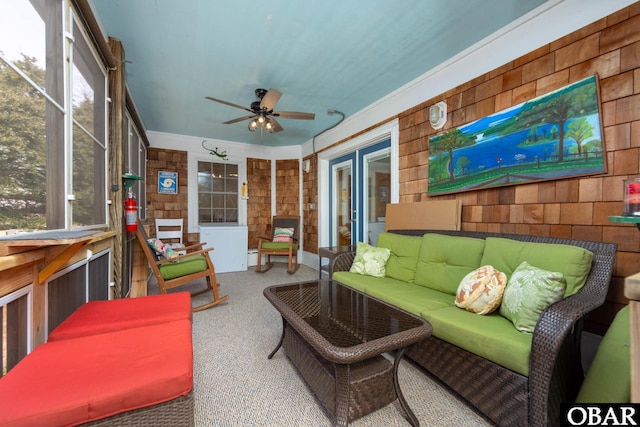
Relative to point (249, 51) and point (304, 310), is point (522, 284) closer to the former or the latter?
point (304, 310)

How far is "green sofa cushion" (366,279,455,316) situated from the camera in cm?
175

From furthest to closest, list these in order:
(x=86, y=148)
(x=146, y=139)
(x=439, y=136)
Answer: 1. (x=146, y=139)
2. (x=439, y=136)
3. (x=86, y=148)

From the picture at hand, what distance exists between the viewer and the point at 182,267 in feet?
9.63

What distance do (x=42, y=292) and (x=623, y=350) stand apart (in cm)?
262

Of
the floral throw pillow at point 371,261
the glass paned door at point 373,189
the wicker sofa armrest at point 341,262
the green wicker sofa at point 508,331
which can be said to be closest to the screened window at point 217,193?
the glass paned door at point 373,189

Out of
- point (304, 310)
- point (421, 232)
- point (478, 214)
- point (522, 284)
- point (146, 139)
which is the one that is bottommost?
point (304, 310)

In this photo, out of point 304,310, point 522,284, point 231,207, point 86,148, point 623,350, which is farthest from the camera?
point 231,207

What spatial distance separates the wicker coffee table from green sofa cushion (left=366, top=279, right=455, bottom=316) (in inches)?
7.1

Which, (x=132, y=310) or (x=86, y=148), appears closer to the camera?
(x=132, y=310)

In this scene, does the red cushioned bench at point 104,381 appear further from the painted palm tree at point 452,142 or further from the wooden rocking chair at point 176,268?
the painted palm tree at point 452,142

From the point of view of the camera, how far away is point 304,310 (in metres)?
1.63

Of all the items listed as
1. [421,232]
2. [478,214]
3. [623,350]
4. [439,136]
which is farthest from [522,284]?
[439,136]

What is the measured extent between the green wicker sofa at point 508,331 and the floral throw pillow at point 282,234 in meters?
3.12

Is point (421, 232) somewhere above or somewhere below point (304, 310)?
above
